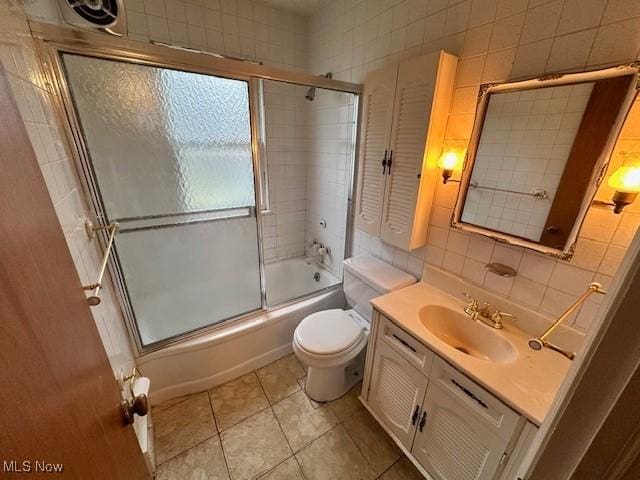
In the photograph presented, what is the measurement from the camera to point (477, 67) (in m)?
1.14

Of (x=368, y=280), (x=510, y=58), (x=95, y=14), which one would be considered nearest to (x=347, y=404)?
(x=368, y=280)

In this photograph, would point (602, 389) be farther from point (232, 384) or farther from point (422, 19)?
point (232, 384)

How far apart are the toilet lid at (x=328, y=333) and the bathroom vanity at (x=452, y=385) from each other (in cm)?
18

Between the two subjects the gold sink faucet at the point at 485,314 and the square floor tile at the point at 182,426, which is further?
the square floor tile at the point at 182,426

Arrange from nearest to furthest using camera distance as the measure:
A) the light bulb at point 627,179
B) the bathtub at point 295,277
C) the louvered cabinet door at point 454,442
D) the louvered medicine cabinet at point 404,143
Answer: the light bulb at point 627,179 → the louvered cabinet door at point 454,442 → the louvered medicine cabinet at point 404,143 → the bathtub at point 295,277

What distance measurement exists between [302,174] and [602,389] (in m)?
2.45

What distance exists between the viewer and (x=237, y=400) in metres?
1.59

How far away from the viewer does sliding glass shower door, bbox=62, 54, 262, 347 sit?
1.30 m

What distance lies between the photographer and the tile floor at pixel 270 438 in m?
1.25

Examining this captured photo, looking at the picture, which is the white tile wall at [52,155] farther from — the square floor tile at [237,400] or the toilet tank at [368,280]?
the toilet tank at [368,280]

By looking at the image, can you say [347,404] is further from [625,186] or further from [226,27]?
[226,27]

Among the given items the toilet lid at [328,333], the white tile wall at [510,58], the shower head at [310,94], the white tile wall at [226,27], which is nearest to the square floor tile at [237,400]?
the toilet lid at [328,333]

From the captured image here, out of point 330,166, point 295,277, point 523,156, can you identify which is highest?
point 523,156

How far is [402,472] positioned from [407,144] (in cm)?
168
